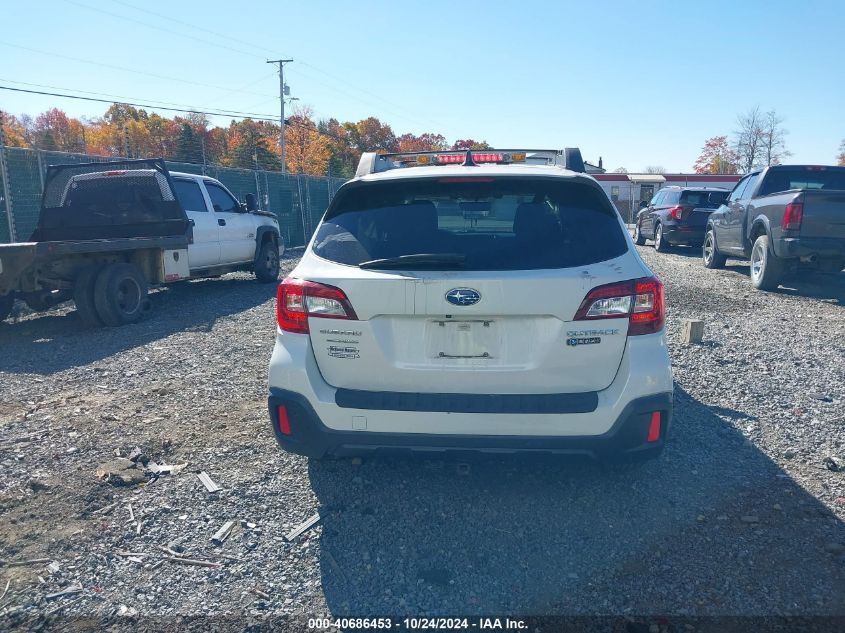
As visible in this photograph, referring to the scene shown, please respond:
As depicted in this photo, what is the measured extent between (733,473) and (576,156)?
2.24 meters

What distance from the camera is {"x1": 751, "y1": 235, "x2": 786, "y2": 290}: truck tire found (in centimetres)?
1073

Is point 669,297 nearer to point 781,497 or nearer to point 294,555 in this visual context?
point 781,497

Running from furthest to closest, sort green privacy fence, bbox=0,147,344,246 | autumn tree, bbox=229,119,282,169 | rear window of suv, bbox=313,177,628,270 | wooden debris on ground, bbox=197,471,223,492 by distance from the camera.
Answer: autumn tree, bbox=229,119,282,169 < green privacy fence, bbox=0,147,344,246 < wooden debris on ground, bbox=197,471,223,492 < rear window of suv, bbox=313,177,628,270

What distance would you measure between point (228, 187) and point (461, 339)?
634 inches

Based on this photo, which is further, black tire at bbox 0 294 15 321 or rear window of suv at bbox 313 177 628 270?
black tire at bbox 0 294 15 321

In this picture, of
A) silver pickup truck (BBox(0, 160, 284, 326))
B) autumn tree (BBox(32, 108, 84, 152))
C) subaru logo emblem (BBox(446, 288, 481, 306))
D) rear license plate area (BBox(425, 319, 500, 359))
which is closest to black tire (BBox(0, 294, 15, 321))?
silver pickup truck (BBox(0, 160, 284, 326))

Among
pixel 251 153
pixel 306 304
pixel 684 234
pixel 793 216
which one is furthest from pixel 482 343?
pixel 251 153

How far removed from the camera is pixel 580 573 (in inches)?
113

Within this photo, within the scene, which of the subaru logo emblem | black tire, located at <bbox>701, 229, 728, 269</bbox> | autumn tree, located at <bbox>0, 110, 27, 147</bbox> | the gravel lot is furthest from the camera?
autumn tree, located at <bbox>0, 110, 27, 147</bbox>

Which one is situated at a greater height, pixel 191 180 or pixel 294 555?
pixel 191 180

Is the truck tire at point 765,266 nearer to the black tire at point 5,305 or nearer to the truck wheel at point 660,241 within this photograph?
the truck wheel at point 660,241

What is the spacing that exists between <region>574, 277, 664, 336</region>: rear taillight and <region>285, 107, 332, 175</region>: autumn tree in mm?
70827

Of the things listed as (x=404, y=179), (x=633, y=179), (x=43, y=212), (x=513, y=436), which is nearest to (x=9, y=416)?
(x=404, y=179)

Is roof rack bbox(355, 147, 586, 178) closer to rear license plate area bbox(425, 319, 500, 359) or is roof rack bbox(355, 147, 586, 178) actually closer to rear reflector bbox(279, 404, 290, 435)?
rear license plate area bbox(425, 319, 500, 359)
